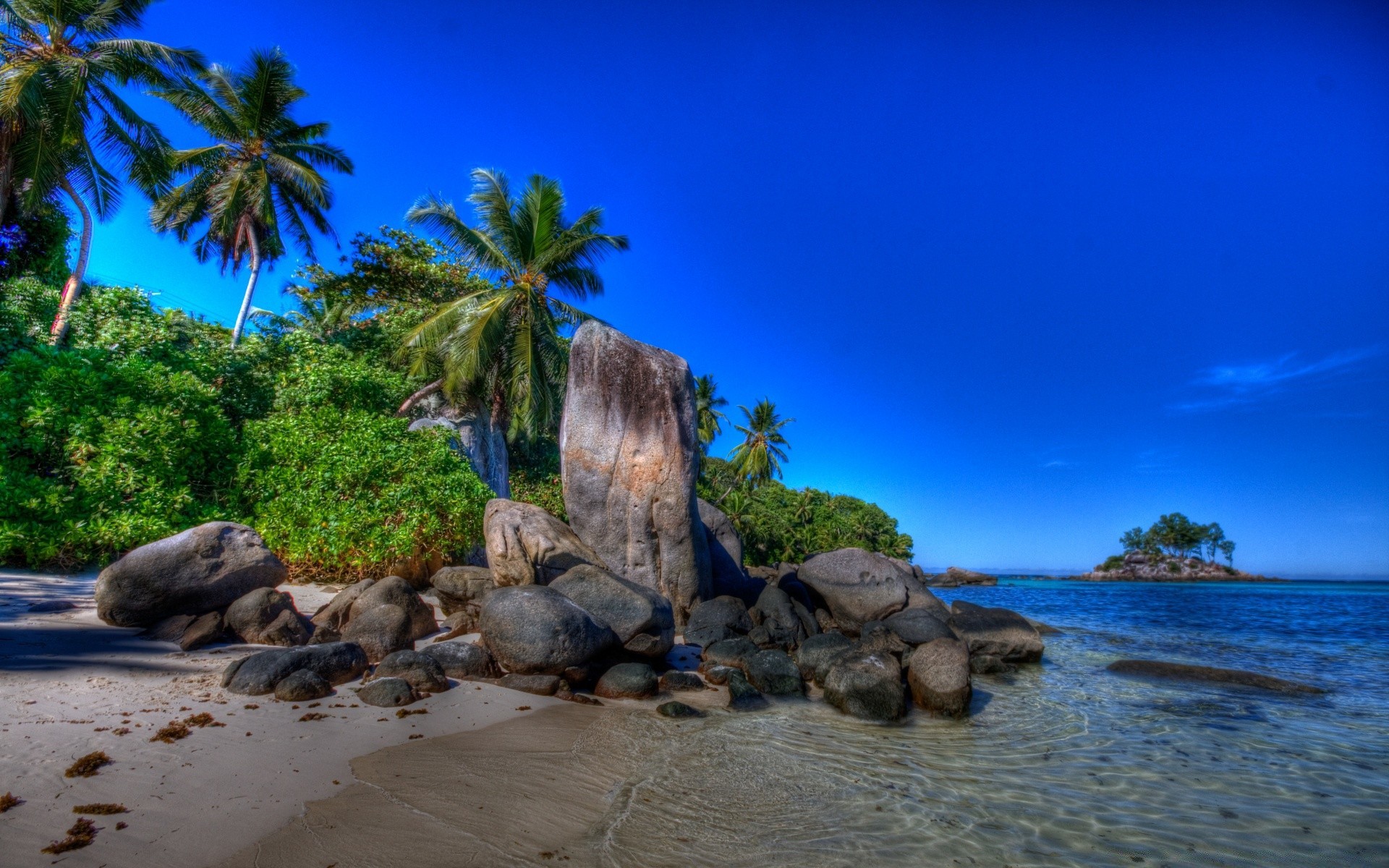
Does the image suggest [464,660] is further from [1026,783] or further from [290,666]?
[1026,783]

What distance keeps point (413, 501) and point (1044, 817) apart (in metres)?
10.3

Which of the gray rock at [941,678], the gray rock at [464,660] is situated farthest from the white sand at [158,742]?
the gray rock at [941,678]

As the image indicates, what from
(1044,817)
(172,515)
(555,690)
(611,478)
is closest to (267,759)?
(555,690)

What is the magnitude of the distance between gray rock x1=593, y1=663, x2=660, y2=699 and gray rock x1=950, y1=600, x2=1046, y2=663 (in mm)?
7319

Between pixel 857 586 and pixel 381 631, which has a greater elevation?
pixel 857 586

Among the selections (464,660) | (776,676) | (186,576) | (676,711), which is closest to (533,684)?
(464,660)

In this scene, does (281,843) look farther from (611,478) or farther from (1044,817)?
(611,478)

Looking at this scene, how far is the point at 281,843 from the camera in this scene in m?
3.55

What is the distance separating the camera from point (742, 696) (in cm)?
828

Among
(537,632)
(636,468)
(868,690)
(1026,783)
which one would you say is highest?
(636,468)

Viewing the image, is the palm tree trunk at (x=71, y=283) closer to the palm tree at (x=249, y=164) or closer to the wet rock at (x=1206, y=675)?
the palm tree at (x=249, y=164)

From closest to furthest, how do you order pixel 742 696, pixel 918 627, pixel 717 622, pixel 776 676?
pixel 742 696
pixel 776 676
pixel 918 627
pixel 717 622

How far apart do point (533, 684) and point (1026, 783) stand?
17.8ft

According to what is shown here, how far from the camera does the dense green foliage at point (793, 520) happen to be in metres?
36.8
